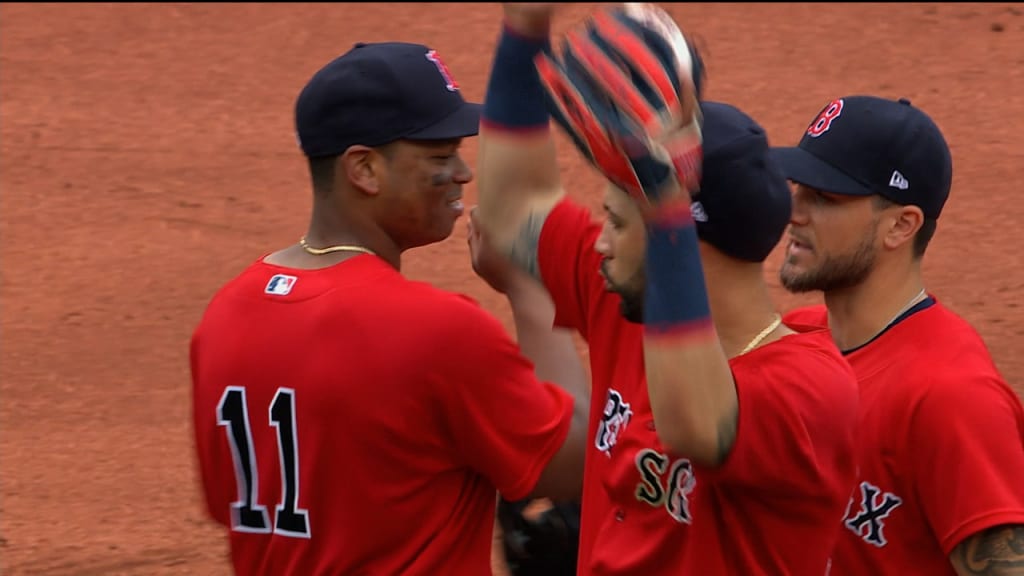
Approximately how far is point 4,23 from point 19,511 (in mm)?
7029

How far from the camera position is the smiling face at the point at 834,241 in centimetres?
404

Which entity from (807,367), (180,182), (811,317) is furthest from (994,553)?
(180,182)

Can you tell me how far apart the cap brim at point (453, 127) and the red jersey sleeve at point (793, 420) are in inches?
28.7

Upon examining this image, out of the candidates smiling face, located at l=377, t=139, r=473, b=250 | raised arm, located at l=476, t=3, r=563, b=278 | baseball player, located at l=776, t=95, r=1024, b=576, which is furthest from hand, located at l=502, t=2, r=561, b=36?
baseball player, located at l=776, t=95, r=1024, b=576

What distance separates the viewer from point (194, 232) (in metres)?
9.79

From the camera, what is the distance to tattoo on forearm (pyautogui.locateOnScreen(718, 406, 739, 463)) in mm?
2934

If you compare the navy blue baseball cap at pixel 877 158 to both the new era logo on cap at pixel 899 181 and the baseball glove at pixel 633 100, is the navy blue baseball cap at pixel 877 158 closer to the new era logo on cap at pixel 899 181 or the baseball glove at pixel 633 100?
the new era logo on cap at pixel 899 181

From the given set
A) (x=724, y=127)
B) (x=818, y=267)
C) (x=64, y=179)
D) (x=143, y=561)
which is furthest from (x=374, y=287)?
(x=64, y=179)

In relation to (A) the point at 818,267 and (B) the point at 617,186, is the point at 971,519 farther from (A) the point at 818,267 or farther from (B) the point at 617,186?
(B) the point at 617,186

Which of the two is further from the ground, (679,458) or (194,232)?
(679,458)

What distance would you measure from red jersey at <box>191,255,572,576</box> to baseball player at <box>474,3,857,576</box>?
9.9 inches

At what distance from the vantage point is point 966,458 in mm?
3566

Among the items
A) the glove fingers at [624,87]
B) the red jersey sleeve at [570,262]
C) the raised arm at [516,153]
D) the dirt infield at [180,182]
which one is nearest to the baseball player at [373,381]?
the raised arm at [516,153]

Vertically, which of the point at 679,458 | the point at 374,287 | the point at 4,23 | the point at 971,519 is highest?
the point at 374,287
